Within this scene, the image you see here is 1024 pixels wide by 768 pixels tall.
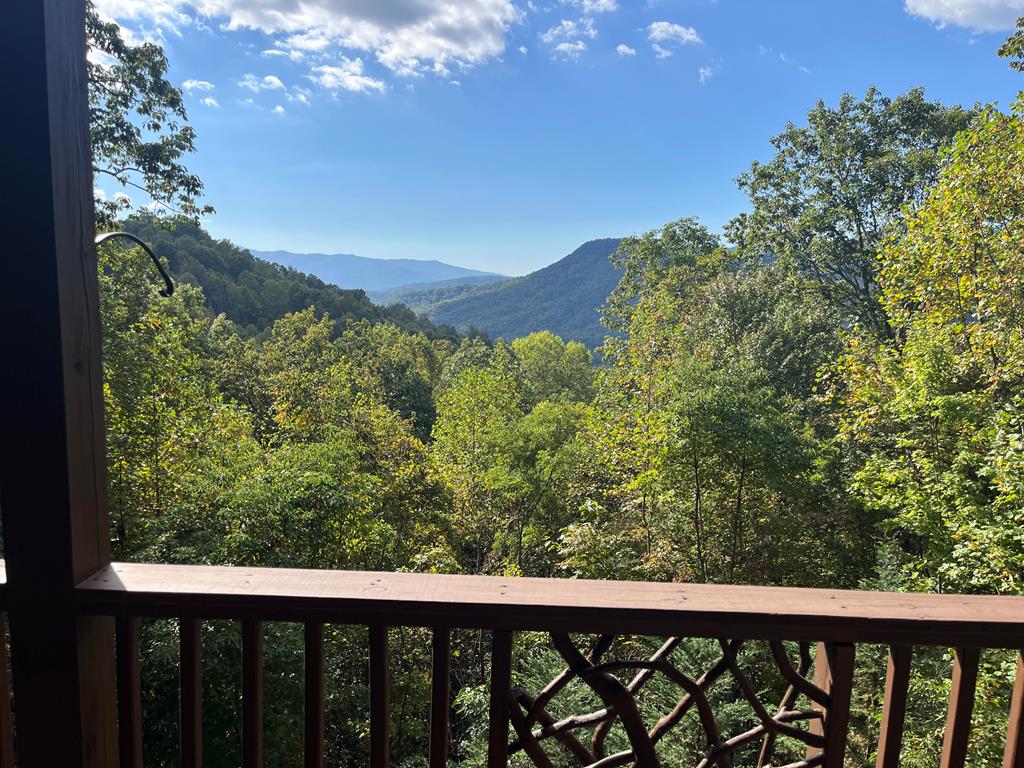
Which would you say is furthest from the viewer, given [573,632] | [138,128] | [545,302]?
[545,302]

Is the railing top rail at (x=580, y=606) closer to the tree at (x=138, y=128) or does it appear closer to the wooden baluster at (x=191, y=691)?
the wooden baluster at (x=191, y=691)

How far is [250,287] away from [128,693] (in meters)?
32.1

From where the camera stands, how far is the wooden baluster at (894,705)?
0.84 meters

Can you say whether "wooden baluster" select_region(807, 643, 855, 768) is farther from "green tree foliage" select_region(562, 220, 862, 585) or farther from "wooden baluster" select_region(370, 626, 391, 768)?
"green tree foliage" select_region(562, 220, 862, 585)

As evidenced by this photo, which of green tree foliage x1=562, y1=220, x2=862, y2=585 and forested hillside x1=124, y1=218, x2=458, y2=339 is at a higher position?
forested hillside x1=124, y1=218, x2=458, y2=339

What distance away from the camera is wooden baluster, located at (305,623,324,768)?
34.4 inches

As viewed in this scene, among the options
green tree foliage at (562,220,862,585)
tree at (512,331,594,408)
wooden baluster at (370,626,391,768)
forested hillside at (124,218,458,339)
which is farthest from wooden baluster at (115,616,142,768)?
forested hillside at (124,218,458,339)

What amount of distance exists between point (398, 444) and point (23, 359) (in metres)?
9.53

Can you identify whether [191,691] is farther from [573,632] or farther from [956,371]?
[956,371]

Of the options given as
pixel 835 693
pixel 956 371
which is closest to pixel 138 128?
pixel 835 693

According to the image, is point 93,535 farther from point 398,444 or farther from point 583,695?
point 398,444

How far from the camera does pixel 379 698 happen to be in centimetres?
88

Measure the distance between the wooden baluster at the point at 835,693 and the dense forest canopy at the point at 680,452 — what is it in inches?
111

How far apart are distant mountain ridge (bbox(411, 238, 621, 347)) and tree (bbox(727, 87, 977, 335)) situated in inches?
1079
